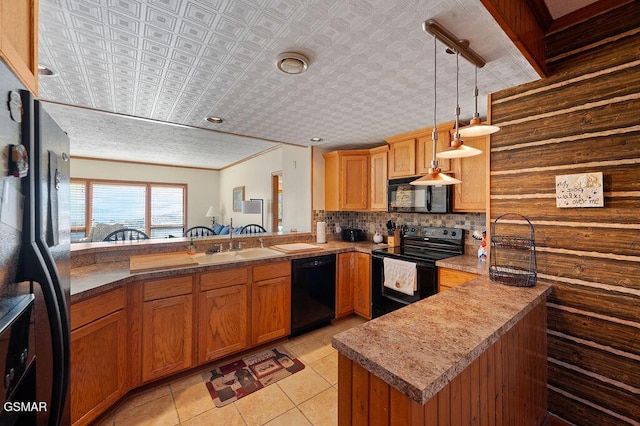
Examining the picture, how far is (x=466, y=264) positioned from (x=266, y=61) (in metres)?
2.18

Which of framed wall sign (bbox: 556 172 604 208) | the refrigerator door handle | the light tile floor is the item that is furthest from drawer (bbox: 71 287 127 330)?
framed wall sign (bbox: 556 172 604 208)

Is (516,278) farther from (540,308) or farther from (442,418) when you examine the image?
(442,418)

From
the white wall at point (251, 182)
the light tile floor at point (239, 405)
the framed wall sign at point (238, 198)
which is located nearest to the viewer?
the light tile floor at point (239, 405)

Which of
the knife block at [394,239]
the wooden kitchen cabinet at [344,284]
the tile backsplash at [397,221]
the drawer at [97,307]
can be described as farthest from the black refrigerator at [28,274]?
the tile backsplash at [397,221]

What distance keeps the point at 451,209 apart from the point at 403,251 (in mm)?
665

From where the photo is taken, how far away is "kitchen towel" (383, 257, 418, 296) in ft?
8.26

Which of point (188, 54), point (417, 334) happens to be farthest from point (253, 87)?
point (417, 334)

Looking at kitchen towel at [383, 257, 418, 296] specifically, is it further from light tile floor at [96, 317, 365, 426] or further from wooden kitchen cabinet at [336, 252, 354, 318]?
light tile floor at [96, 317, 365, 426]

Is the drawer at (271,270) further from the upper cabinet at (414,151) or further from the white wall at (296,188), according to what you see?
the upper cabinet at (414,151)

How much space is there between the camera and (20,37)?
68cm

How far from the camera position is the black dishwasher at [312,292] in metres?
2.73

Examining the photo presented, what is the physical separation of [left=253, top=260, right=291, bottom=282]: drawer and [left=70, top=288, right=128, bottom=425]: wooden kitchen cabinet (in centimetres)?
100

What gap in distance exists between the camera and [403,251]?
9.49 ft

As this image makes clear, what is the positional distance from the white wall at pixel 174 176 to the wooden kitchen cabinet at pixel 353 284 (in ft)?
19.2
